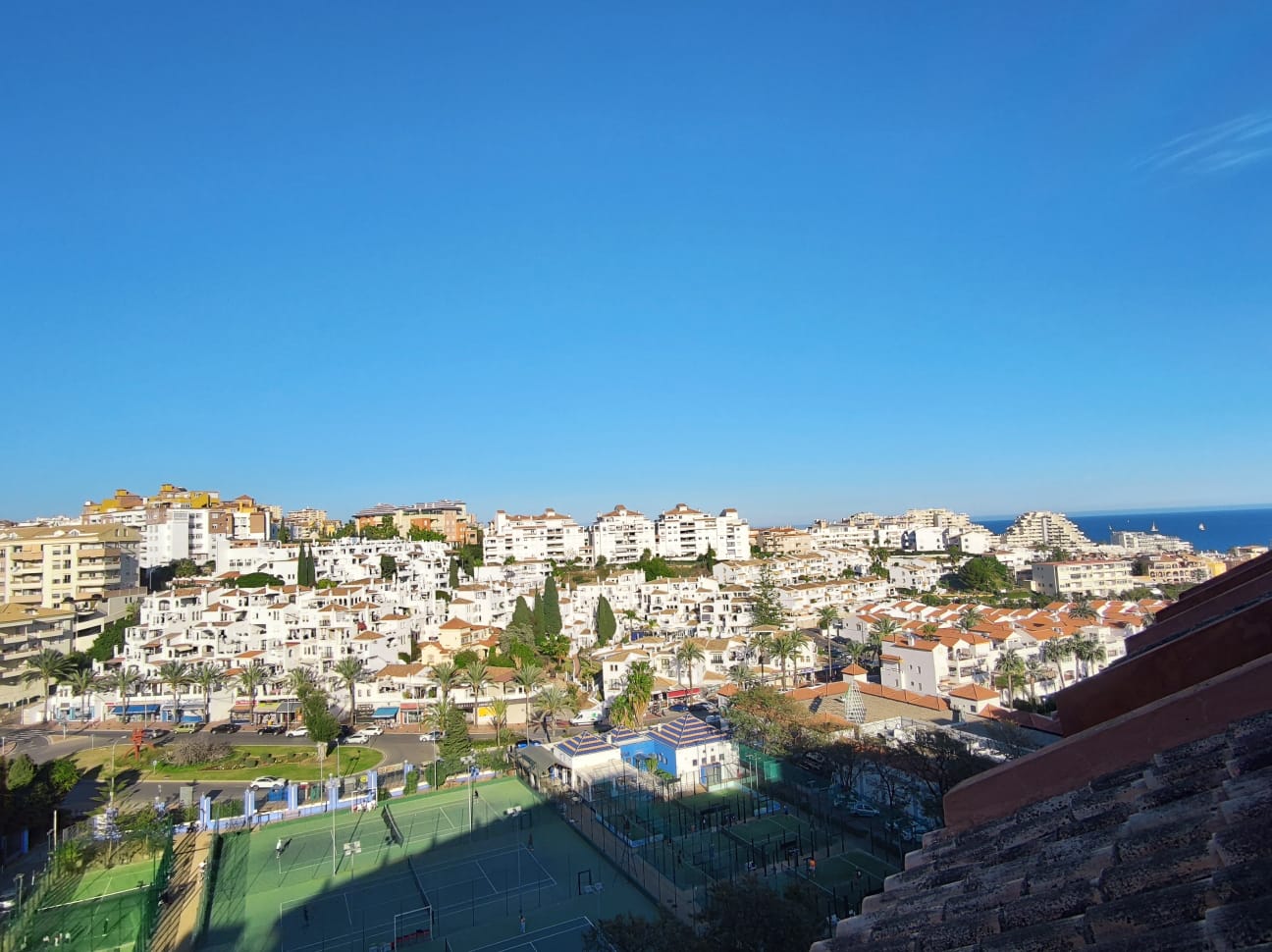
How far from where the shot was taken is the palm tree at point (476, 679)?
37.4 meters

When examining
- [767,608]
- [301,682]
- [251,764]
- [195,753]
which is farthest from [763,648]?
[195,753]

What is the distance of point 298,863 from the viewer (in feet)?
72.3

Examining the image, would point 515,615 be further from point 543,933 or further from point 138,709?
point 543,933

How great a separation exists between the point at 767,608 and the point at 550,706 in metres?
20.7

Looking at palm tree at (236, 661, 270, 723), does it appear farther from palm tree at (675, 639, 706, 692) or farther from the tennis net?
palm tree at (675, 639, 706, 692)

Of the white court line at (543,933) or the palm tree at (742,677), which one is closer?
the white court line at (543,933)

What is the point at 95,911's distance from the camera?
63.5 ft

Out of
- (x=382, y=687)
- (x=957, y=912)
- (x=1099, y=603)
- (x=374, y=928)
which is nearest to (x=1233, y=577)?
(x=957, y=912)

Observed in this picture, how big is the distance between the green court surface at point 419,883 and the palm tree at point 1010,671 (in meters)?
22.0

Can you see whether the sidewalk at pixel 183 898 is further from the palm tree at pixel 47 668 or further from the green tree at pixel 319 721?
the palm tree at pixel 47 668

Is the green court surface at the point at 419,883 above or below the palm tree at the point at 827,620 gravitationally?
below

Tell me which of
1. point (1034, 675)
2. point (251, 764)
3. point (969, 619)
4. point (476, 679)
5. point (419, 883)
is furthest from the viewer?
point (969, 619)

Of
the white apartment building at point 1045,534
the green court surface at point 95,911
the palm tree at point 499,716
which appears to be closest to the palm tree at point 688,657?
the palm tree at point 499,716

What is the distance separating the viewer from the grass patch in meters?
30.8
